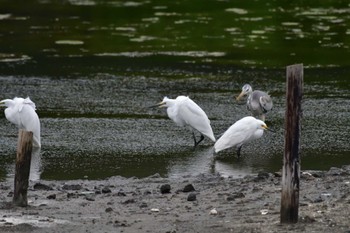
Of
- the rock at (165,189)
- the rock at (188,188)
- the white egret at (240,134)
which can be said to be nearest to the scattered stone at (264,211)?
the rock at (188,188)

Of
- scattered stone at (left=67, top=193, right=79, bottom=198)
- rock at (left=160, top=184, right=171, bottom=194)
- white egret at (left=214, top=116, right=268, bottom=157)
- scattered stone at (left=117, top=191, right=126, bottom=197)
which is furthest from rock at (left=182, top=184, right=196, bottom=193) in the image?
white egret at (left=214, top=116, right=268, bottom=157)

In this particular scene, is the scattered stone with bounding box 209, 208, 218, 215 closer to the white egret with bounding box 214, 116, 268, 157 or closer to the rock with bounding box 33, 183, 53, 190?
the rock with bounding box 33, 183, 53, 190

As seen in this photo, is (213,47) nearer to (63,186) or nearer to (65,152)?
(65,152)

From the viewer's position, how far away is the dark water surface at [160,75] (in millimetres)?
13547

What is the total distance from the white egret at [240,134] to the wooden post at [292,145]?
15.7 feet

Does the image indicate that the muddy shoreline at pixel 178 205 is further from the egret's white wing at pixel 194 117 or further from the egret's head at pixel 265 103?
the egret's head at pixel 265 103

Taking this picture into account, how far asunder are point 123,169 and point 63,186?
1.53 metres

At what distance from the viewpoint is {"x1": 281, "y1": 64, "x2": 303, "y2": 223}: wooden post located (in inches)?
337

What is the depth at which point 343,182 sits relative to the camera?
1059 centimetres

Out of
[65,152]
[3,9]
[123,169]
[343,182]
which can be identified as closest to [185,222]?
[343,182]

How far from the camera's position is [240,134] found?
13.7 metres

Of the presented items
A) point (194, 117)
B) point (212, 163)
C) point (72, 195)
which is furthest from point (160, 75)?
point (72, 195)

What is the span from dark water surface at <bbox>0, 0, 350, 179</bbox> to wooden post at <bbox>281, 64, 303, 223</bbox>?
3.81 metres

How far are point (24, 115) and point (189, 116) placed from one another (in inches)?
91.9
